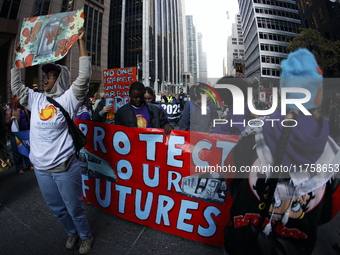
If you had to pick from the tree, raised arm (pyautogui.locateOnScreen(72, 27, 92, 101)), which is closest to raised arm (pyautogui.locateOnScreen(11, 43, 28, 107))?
raised arm (pyautogui.locateOnScreen(72, 27, 92, 101))

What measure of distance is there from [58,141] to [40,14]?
16.6m

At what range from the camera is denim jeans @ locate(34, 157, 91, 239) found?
2.05 metres

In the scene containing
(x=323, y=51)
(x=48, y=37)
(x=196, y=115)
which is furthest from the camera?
(x=323, y=51)

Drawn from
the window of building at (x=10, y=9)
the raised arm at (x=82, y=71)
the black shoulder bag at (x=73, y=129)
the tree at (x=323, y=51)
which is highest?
the window of building at (x=10, y=9)

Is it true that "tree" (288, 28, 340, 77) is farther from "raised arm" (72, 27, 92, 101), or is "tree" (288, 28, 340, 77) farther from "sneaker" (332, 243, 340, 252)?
"raised arm" (72, 27, 92, 101)

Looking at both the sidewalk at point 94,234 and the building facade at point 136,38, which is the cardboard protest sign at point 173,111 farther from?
the building facade at point 136,38

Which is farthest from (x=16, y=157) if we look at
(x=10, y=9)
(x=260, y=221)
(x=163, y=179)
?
(x=10, y=9)

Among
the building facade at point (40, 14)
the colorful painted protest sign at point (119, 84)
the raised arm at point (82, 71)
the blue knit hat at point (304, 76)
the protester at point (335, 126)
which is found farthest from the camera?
the building facade at point (40, 14)

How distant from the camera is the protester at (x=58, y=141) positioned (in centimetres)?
201

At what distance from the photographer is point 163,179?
2486mm

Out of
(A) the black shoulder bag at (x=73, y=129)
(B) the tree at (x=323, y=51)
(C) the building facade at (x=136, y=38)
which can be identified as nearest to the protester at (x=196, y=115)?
(B) the tree at (x=323, y=51)

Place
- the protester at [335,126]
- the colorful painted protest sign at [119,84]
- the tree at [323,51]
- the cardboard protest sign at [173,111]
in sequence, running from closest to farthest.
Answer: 1. the protester at [335,126]
2. the tree at [323,51]
3. the colorful painted protest sign at [119,84]
4. the cardboard protest sign at [173,111]

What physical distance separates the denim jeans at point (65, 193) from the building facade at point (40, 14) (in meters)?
2.00

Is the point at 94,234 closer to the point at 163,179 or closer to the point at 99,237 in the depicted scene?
the point at 99,237
